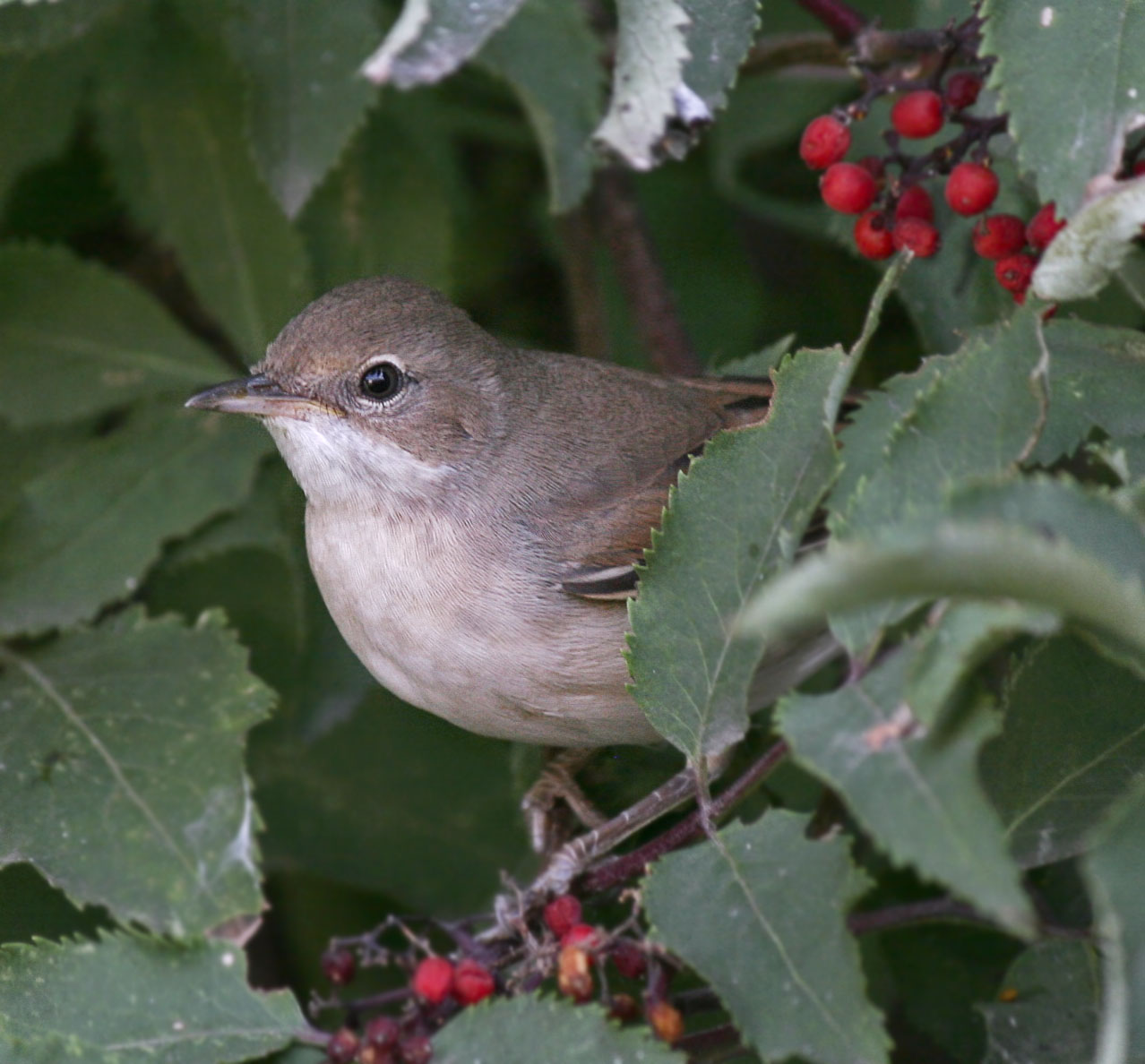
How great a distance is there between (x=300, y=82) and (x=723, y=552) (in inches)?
73.3

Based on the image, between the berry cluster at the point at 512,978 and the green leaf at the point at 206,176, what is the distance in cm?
199

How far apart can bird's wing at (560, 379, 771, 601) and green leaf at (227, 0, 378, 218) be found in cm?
102

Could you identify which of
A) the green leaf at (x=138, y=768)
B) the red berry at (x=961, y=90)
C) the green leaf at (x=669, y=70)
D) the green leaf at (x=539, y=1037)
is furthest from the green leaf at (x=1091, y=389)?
the green leaf at (x=138, y=768)

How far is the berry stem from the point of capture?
2275 mm

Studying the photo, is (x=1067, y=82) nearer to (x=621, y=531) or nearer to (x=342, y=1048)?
(x=621, y=531)

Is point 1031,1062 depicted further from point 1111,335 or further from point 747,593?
point 1111,335

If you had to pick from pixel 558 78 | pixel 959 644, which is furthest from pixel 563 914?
pixel 558 78

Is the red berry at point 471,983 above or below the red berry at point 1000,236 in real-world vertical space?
below

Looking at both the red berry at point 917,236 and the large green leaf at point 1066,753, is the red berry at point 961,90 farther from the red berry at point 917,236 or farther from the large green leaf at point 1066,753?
the large green leaf at point 1066,753

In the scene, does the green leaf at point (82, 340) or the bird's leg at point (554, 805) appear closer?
the bird's leg at point (554, 805)

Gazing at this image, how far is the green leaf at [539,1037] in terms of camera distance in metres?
1.98

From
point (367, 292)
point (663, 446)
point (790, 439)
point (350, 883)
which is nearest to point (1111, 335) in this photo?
point (790, 439)

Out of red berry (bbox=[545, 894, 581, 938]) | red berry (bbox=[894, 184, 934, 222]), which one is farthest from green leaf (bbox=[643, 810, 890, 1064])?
red berry (bbox=[894, 184, 934, 222])

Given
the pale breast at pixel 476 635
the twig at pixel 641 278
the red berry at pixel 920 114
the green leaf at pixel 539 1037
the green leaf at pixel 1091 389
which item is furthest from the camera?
the twig at pixel 641 278
